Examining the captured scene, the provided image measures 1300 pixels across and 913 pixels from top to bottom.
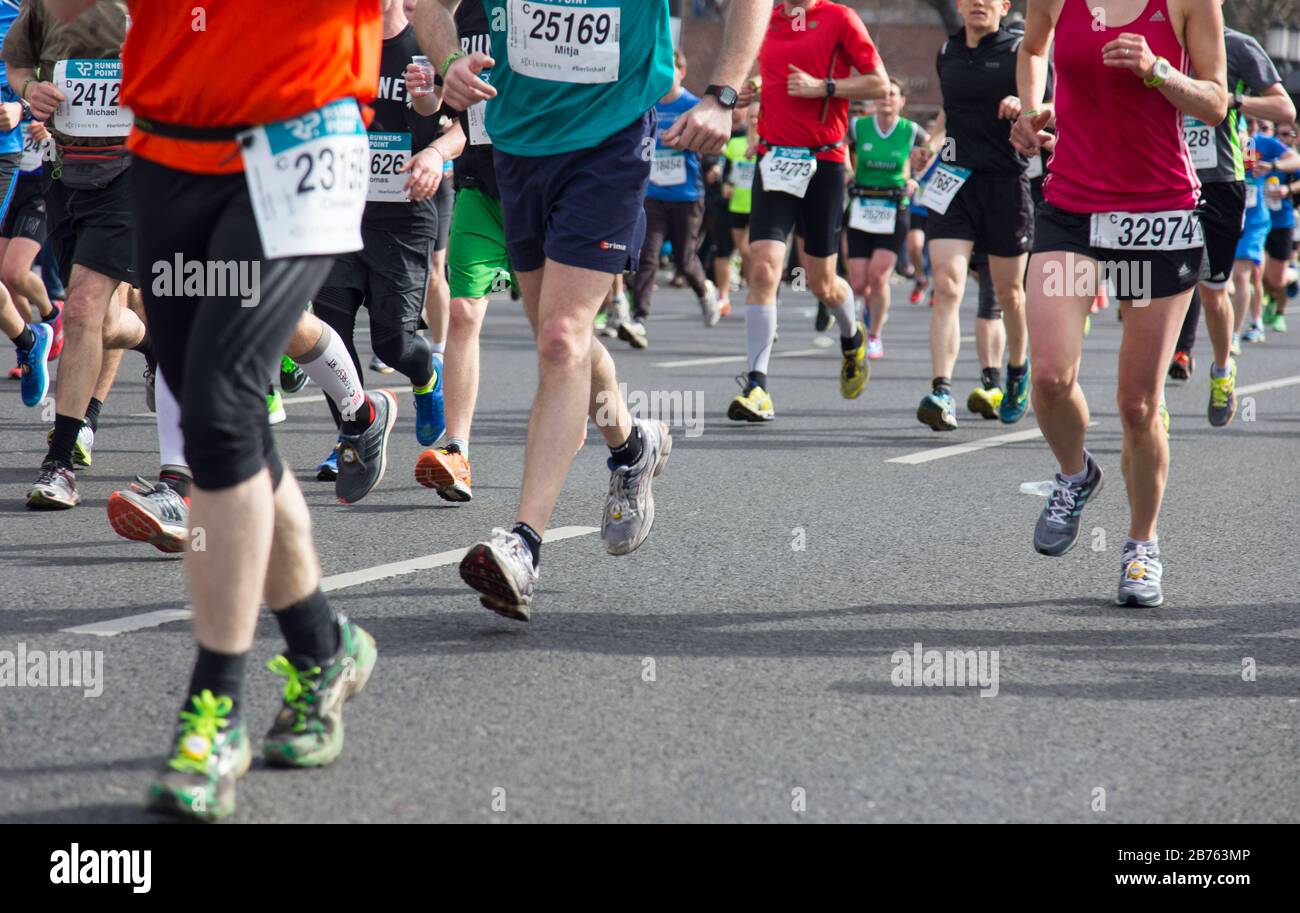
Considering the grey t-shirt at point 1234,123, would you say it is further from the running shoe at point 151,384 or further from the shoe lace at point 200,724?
the shoe lace at point 200,724

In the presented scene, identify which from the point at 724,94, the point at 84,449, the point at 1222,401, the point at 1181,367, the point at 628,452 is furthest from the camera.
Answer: the point at 1181,367

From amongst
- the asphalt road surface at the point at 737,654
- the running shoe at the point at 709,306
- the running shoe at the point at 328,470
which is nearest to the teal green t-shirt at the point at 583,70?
the asphalt road surface at the point at 737,654

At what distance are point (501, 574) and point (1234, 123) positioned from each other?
5.74 meters

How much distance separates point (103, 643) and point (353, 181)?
152cm

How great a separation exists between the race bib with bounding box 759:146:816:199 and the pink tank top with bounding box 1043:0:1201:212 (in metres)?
4.19

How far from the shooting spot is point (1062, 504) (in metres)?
5.15

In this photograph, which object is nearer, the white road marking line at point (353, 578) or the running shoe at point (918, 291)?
the white road marking line at point (353, 578)

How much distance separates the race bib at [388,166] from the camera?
21.5 feet

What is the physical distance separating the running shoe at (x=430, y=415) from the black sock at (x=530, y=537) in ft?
9.39

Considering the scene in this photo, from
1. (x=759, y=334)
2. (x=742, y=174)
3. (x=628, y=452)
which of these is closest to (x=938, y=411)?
(x=759, y=334)

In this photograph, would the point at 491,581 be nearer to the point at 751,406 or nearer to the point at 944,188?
the point at 751,406

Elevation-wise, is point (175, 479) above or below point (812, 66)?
below

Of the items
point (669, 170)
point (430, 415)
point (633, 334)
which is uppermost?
point (430, 415)

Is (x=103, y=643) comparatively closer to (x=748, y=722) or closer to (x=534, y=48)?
(x=748, y=722)
